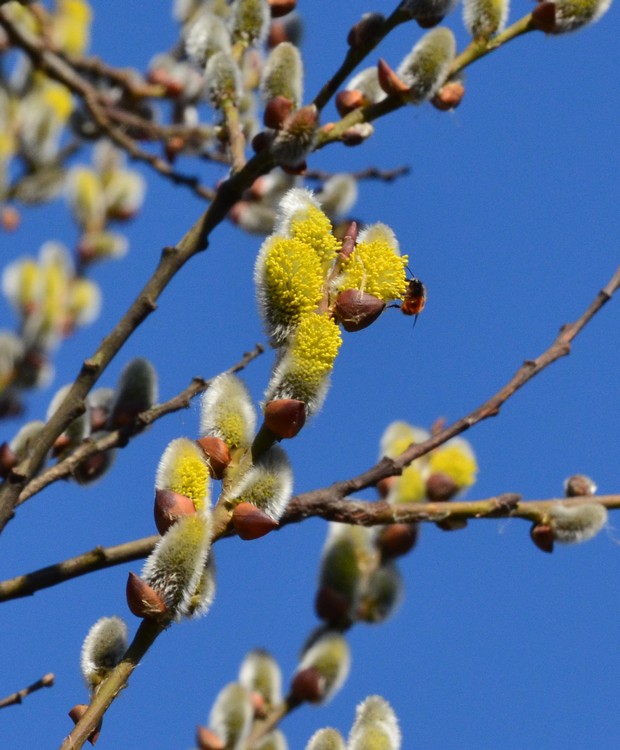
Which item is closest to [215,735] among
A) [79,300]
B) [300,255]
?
[300,255]

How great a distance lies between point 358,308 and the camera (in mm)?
1280

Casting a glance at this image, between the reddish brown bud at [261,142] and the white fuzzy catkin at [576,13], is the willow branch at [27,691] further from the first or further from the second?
the white fuzzy catkin at [576,13]

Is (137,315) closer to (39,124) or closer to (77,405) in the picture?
(77,405)

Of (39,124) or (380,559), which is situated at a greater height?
(39,124)

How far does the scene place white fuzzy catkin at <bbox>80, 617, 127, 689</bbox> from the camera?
1229 mm

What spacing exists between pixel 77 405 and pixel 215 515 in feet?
1.71

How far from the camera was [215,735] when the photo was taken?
2.25 m

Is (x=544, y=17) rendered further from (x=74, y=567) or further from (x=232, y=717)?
(x=232, y=717)

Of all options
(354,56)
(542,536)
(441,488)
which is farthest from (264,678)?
(354,56)

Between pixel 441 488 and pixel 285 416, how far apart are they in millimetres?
1211

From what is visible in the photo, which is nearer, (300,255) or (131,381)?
(300,255)

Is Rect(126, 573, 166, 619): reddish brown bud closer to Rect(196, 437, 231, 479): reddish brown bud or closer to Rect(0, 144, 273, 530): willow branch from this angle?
Rect(196, 437, 231, 479): reddish brown bud

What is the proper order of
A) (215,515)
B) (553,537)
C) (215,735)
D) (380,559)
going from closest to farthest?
(215,515) → (553,537) → (215,735) → (380,559)

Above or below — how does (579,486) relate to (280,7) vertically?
below
